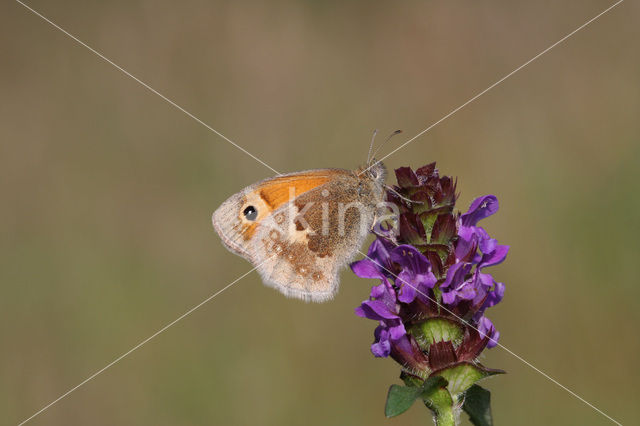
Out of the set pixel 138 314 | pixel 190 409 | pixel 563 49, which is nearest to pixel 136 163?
pixel 138 314

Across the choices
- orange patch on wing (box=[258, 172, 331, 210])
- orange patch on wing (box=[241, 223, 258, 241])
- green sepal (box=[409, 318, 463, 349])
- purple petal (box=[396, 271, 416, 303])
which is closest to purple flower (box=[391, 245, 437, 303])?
purple petal (box=[396, 271, 416, 303])

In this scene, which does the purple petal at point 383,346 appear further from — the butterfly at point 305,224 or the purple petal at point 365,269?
the butterfly at point 305,224

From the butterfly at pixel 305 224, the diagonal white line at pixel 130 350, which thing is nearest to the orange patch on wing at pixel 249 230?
the butterfly at pixel 305 224

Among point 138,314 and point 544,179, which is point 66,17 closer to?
point 138,314

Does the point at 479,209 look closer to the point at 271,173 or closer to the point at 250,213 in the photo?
the point at 250,213

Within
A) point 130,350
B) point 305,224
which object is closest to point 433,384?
point 305,224

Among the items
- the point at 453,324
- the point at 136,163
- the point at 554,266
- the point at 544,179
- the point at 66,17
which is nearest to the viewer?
the point at 453,324

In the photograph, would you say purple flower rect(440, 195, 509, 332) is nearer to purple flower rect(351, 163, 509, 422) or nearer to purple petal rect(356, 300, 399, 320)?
purple flower rect(351, 163, 509, 422)
